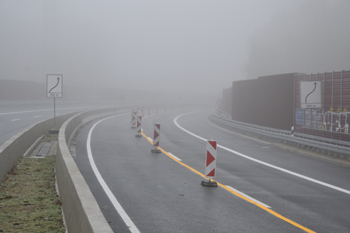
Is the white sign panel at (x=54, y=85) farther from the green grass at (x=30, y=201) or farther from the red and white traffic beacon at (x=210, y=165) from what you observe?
the red and white traffic beacon at (x=210, y=165)

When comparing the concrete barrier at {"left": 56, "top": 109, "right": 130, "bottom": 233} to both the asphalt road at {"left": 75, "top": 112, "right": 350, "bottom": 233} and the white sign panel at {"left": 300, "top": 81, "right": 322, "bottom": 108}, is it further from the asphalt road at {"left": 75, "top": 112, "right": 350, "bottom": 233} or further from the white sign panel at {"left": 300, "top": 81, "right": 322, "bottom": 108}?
the white sign panel at {"left": 300, "top": 81, "right": 322, "bottom": 108}

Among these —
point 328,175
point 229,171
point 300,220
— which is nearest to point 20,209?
point 300,220

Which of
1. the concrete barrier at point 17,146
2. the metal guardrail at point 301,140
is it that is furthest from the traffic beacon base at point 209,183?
the metal guardrail at point 301,140

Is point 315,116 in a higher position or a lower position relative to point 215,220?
higher

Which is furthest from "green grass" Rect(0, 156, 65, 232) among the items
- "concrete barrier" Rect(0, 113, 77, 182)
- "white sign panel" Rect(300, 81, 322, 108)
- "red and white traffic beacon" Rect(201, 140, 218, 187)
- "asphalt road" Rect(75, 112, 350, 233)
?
"white sign panel" Rect(300, 81, 322, 108)

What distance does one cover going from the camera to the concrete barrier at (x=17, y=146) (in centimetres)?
1005

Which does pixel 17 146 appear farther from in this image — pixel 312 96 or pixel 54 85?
pixel 312 96

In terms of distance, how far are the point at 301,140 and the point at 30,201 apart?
14291 millimetres

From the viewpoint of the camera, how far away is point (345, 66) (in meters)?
83.8

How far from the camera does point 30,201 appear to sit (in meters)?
7.95

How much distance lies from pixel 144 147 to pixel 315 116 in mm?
8798

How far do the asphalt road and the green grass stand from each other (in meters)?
1.01

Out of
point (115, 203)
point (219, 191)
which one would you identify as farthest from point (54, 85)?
point (115, 203)

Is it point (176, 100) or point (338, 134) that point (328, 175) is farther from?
point (176, 100)
